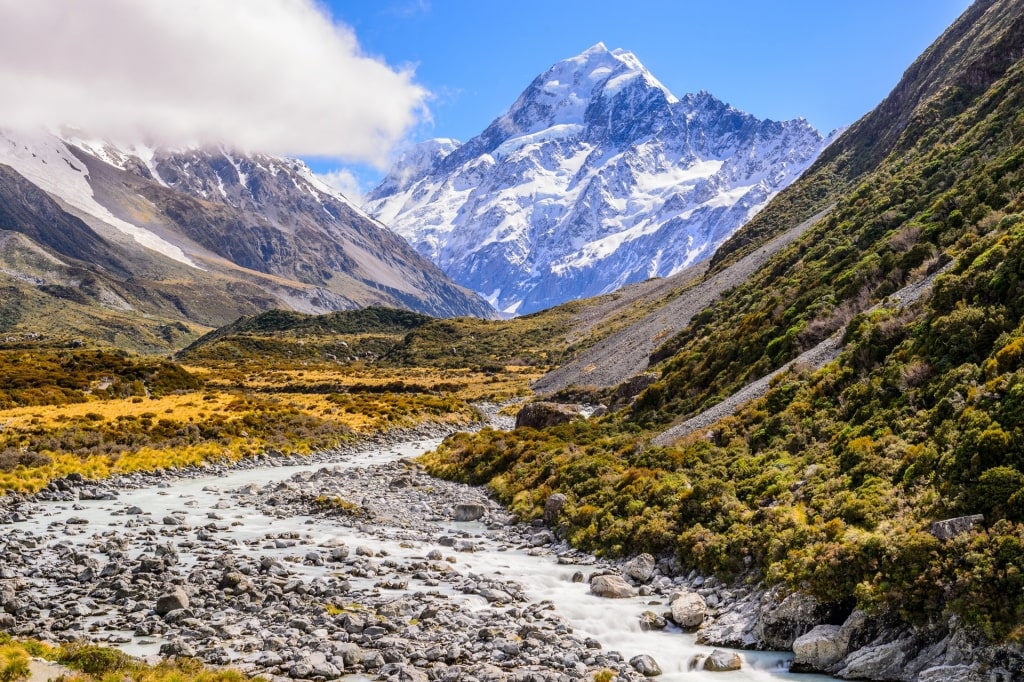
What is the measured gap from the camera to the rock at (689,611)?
58.2 feet

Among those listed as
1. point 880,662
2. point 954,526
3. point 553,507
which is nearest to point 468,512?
point 553,507

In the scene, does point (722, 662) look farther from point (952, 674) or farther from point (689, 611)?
point (952, 674)

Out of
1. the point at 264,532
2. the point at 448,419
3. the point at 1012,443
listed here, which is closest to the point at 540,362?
the point at 448,419

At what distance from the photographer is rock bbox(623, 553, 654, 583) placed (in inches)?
845

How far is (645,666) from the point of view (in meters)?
15.1

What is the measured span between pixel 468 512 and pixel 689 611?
1635 cm

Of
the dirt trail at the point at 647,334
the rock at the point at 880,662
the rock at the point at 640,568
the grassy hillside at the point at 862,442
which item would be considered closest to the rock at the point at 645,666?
the rock at the point at 880,662

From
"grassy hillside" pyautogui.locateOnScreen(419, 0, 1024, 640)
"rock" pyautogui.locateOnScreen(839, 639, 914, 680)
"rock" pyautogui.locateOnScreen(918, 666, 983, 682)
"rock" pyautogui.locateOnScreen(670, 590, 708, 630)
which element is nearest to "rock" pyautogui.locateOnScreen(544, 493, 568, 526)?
"grassy hillside" pyautogui.locateOnScreen(419, 0, 1024, 640)

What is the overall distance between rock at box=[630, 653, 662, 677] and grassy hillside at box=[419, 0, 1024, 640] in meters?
4.23

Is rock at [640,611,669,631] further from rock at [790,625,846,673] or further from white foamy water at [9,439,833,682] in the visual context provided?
rock at [790,625,846,673]

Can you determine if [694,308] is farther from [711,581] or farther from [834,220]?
[711,581]

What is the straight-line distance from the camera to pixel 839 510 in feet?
59.9

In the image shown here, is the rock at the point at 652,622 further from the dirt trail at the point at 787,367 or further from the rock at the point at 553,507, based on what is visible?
the dirt trail at the point at 787,367

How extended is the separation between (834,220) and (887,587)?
192ft
